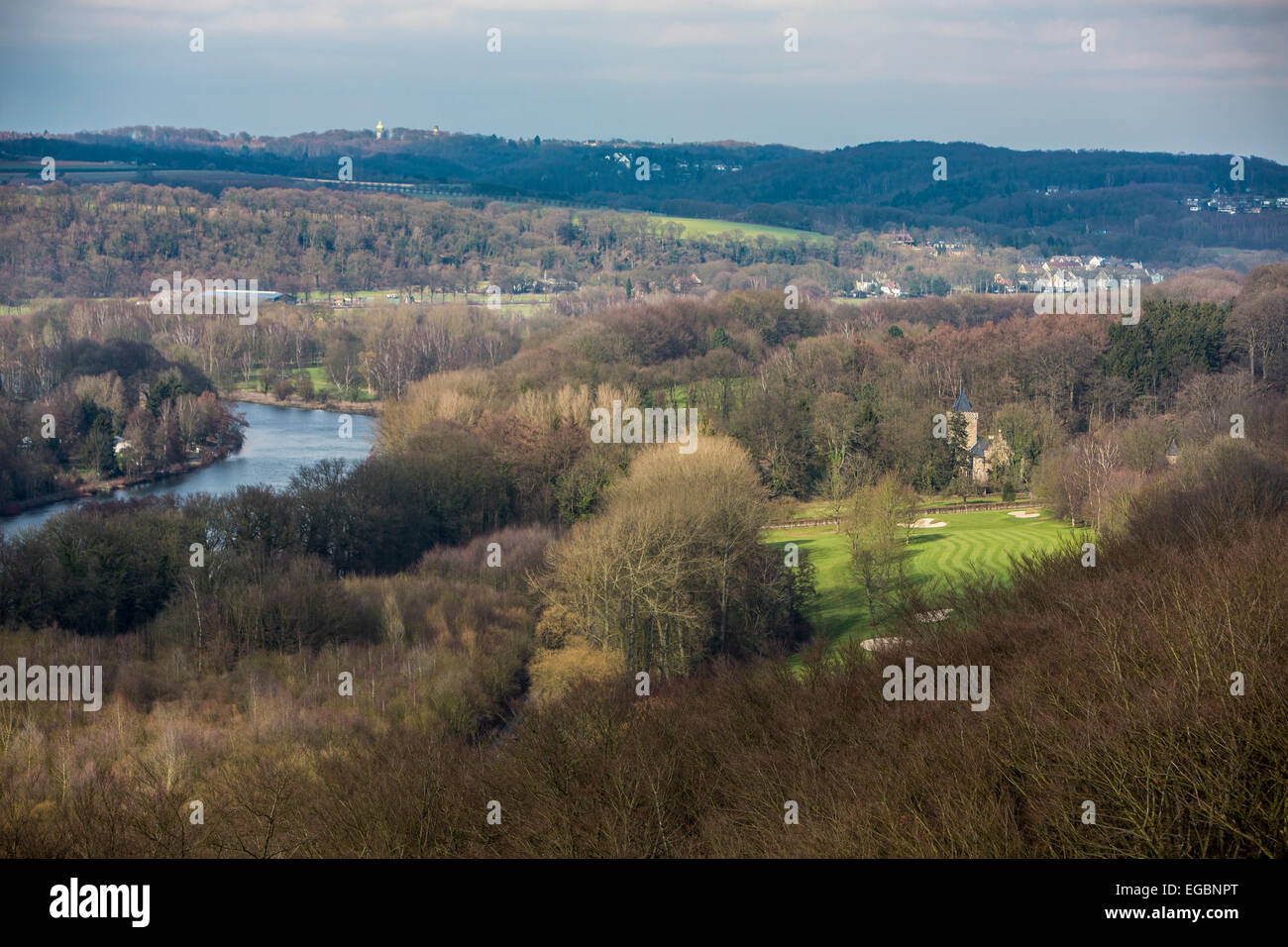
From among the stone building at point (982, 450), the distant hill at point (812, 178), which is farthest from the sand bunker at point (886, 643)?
the distant hill at point (812, 178)

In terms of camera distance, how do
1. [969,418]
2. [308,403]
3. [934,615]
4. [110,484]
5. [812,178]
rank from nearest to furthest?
[934,615], [110,484], [969,418], [308,403], [812,178]

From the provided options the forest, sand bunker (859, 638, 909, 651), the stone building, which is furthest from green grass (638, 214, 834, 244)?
sand bunker (859, 638, 909, 651)

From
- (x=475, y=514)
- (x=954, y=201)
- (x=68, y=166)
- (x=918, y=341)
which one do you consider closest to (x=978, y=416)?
(x=918, y=341)

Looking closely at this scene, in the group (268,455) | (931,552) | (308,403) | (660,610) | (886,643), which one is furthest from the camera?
(308,403)

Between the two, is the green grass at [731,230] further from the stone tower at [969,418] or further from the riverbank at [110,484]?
the riverbank at [110,484]

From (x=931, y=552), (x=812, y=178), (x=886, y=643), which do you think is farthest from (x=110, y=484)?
(x=812, y=178)

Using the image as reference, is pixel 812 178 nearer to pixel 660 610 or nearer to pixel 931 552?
pixel 931 552
